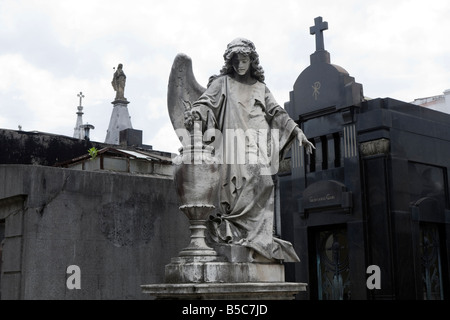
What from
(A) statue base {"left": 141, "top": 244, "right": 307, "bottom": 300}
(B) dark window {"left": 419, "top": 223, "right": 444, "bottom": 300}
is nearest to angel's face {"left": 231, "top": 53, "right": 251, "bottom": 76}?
(A) statue base {"left": 141, "top": 244, "right": 307, "bottom": 300}

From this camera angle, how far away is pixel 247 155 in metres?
6.54

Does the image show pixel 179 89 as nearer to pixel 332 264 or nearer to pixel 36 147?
pixel 332 264

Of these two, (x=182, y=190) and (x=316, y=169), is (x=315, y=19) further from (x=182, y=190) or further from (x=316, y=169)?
(x=182, y=190)

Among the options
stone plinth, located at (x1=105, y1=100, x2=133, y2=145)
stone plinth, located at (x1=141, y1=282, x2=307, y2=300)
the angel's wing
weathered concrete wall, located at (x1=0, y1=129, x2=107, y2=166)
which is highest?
stone plinth, located at (x1=105, y1=100, x2=133, y2=145)

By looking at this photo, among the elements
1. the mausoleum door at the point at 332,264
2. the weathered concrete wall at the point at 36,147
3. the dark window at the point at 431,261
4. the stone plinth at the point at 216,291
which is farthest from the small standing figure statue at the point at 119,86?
the stone plinth at the point at 216,291

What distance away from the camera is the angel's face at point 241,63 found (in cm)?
691

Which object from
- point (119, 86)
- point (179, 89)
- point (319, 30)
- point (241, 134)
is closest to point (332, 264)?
point (319, 30)

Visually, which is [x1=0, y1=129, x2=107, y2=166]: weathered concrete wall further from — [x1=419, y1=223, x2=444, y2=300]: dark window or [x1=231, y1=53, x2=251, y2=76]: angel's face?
[x1=231, y1=53, x2=251, y2=76]: angel's face

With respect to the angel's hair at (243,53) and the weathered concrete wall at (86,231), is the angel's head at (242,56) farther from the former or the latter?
the weathered concrete wall at (86,231)

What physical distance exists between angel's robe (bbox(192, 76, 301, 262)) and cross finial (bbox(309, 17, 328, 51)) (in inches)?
261

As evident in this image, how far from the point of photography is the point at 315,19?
13688 millimetres

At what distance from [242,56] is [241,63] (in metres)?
0.08

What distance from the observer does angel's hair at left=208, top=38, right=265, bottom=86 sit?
6902mm
